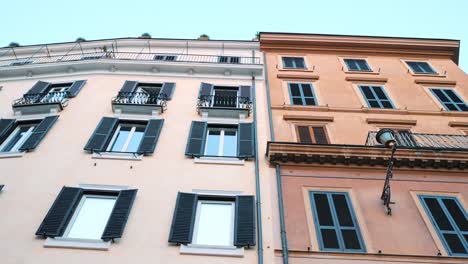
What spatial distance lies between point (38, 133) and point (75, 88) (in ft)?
10.6

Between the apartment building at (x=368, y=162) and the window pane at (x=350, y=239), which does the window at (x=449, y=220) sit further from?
the window pane at (x=350, y=239)

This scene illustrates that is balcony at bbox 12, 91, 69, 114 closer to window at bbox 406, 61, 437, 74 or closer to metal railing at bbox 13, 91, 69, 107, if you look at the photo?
metal railing at bbox 13, 91, 69, 107

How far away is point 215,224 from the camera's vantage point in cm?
905

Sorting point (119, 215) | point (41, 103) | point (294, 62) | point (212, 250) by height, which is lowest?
point (212, 250)

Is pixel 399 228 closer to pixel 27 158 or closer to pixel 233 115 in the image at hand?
pixel 233 115

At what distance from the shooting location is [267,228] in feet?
28.9

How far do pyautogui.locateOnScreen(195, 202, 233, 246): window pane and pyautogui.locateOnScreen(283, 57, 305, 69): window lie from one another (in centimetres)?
987

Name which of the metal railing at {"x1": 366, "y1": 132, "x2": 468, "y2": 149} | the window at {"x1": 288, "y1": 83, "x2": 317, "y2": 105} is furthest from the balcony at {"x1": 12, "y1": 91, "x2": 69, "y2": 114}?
the metal railing at {"x1": 366, "y1": 132, "x2": 468, "y2": 149}

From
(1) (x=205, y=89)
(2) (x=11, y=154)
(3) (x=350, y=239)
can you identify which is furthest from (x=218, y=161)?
(2) (x=11, y=154)

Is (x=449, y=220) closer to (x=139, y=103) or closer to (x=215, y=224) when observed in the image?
(x=215, y=224)

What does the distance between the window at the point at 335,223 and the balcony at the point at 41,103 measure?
9.27 meters

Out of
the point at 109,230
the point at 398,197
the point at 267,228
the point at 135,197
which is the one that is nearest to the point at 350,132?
the point at 398,197

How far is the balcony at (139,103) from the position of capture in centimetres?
1302

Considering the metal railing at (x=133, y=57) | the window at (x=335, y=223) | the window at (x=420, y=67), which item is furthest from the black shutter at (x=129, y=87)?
the window at (x=420, y=67)
